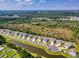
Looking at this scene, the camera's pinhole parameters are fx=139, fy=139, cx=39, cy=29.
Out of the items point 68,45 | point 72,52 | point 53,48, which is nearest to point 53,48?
point 53,48

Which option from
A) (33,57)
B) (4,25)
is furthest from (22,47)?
(4,25)

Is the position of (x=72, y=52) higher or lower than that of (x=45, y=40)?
lower

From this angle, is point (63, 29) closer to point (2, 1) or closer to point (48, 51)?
point (48, 51)

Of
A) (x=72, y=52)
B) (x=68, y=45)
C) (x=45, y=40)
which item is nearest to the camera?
(x=72, y=52)

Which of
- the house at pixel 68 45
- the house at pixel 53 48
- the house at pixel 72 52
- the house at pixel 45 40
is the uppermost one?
the house at pixel 45 40

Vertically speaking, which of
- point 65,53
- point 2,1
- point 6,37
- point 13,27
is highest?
point 2,1

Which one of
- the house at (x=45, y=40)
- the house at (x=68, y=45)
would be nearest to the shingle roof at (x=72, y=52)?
the house at (x=68, y=45)

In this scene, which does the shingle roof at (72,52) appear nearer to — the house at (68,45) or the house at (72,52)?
the house at (72,52)

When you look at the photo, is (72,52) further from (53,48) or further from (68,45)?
(53,48)

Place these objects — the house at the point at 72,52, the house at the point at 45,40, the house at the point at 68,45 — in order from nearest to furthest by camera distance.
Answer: the house at the point at 72,52, the house at the point at 68,45, the house at the point at 45,40

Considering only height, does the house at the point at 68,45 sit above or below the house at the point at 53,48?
above

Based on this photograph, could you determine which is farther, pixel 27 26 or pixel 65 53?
pixel 27 26
